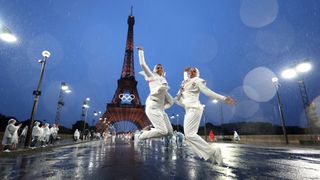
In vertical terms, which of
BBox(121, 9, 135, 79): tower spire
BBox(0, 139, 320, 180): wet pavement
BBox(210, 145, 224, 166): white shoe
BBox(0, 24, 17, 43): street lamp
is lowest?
BBox(0, 139, 320, 180): wet pavement

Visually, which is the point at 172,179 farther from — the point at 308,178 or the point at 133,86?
the point at 133,86

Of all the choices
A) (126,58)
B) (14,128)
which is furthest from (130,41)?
(14,128)

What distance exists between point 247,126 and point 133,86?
48.6 metres

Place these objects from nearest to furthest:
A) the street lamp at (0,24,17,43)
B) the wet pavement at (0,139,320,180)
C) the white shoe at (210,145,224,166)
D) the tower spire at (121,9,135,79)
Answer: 1. the wet pavement at (0,139,320,180)
2. the white shoe at (210,145,224,166)
3. the street lamp at (0,24,17,43)
4. the tower spire at (121,9,135,79)

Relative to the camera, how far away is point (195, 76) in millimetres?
5730

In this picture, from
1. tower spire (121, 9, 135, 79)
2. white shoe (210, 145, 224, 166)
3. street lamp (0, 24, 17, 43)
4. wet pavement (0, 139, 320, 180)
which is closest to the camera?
wet pavement (0, 139, 320, 180)

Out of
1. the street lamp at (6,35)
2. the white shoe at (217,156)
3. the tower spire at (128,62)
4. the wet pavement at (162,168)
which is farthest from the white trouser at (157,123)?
the tower spire at (128,62)

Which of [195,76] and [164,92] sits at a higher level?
[195,76]

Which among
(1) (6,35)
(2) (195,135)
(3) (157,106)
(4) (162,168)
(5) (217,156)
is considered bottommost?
(4) (162,168)

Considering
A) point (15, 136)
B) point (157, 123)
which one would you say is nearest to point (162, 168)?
point (157, 123)

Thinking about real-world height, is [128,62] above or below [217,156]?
above

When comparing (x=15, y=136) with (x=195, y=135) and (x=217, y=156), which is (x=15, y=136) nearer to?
(x=195, y=135)

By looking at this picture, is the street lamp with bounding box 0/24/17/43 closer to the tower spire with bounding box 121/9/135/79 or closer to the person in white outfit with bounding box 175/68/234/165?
the person in white outfit with bounding box 175/68/234/165

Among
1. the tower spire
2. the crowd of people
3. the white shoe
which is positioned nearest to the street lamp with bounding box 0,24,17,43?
the crowd of people
